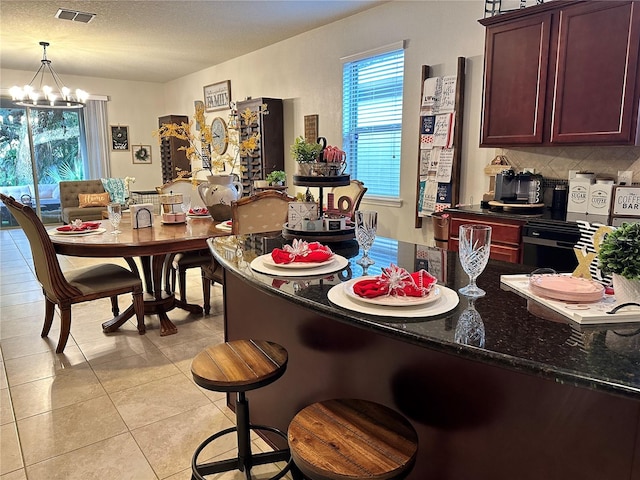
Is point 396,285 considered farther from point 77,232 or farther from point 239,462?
point 77,232

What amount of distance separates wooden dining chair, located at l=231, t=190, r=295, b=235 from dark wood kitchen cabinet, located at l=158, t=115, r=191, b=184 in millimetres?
5532

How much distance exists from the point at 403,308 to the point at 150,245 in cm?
229

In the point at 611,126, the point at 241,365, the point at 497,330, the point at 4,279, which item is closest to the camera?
the point at 497,330

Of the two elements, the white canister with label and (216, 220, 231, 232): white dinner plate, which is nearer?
the white canister with label

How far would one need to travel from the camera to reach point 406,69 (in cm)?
434

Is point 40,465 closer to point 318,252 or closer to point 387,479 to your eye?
point 318,252

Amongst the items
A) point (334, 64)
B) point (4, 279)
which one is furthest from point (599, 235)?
point (4, 279)

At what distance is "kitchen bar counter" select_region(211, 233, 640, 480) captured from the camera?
92cm

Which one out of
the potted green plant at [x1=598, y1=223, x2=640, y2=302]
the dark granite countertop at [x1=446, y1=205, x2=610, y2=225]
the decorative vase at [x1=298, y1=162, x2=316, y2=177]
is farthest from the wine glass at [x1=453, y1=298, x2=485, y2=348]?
the dark granite countertop at [x1=446, y1=205, x2=610, y2=225]

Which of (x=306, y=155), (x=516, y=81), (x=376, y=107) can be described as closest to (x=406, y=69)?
(x=376, y=107)

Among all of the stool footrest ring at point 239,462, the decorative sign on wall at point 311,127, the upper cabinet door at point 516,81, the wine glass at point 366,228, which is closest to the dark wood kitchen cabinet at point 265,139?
the decorative sign on wall at point 311,127

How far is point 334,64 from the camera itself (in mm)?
5148

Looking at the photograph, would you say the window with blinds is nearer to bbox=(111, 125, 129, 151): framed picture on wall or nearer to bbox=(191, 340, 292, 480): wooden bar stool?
bbox=(191, 340, 292, 480): wooden bar stool

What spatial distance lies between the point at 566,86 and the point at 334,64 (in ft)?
9.12
